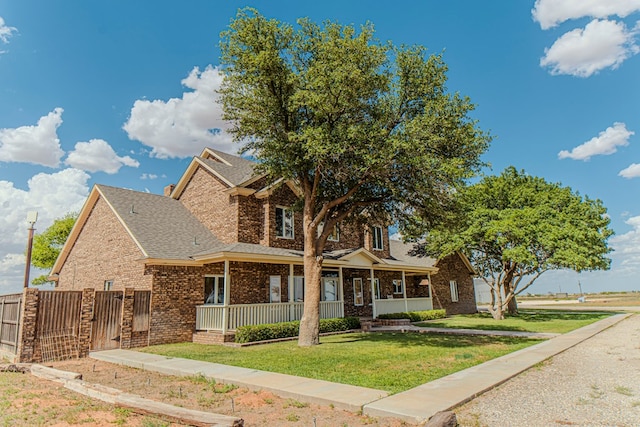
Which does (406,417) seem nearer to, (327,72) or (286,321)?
(327,72)

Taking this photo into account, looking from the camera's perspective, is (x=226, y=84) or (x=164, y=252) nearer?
(x=226, y=84)

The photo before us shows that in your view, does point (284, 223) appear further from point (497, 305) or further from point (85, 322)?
point (497, 305)

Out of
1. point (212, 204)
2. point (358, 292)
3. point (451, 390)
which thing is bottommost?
point (451, 390)

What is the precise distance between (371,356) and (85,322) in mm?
9389

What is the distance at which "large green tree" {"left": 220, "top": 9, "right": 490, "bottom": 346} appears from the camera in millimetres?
12695

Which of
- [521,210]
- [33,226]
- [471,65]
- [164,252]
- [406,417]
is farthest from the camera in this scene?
[521,210]

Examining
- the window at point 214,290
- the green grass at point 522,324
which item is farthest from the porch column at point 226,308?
the green grass at point 522,324

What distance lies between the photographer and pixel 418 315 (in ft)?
77.1

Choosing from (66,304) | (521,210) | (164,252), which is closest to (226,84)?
(164,252)

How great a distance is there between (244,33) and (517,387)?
13.1 m

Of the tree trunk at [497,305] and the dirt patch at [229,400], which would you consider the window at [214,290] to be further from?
the tree trunk at [497,305]

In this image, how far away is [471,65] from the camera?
17.0m

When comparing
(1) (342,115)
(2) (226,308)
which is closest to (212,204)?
(2) (226,308)

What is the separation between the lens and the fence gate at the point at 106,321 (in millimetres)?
13250
